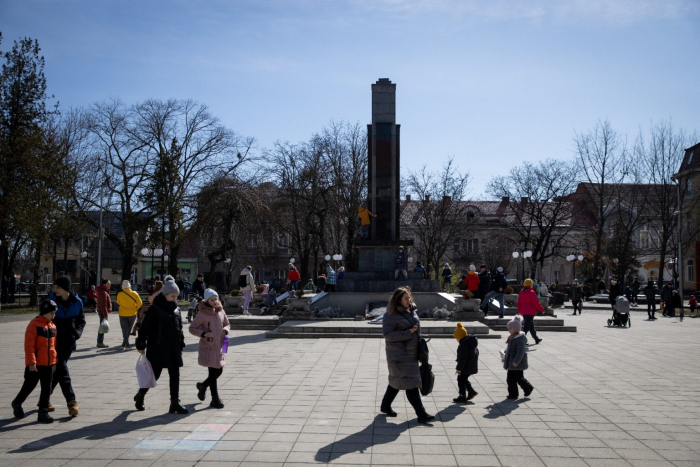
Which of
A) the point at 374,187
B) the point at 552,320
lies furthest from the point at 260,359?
the point at 374,187

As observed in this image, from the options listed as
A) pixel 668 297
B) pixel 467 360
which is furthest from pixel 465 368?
pixel 668 297

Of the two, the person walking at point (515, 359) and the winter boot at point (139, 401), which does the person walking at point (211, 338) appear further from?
the person walking at point (515, 359)

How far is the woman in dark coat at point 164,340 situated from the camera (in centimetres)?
777

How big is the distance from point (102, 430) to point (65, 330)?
1477 millimetres

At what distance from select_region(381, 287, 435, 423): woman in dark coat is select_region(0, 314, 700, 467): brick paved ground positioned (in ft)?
1.35

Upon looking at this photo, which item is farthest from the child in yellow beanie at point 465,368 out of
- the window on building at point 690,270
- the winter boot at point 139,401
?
the window on building at point 690,270

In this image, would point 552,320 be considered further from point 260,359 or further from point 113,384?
point 113,384

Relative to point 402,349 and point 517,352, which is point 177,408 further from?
point 517,352

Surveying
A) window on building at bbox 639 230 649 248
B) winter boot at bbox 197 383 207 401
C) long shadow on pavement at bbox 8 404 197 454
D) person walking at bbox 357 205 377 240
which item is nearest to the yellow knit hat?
winter boot at bbox 197 383 207 401

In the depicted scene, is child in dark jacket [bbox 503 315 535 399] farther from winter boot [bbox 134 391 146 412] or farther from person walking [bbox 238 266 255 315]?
person walking [bbox 238 266 255 315]

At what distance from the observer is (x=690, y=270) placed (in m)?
59.4

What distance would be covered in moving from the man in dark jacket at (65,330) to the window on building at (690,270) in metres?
61.3

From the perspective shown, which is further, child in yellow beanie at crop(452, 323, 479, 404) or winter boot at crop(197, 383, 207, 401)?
child in yellow beanie at crop(452, 323, 479, 404)

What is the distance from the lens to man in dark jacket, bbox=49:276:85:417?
299 inches
